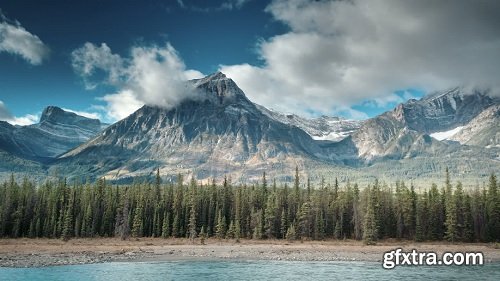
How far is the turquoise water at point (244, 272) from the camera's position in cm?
6242

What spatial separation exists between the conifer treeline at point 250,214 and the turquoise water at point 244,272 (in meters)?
45.1

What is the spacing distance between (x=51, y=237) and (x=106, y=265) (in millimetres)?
59204

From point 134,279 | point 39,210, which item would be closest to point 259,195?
point 39,210

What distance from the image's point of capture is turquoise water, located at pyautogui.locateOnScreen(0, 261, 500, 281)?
205ft

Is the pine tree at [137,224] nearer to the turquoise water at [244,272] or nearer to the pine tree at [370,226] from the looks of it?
the turquoise water at [244,272]

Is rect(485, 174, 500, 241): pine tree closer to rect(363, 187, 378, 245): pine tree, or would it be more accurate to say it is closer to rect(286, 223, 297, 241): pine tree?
rect(363, 187, 378, 245): pine tree

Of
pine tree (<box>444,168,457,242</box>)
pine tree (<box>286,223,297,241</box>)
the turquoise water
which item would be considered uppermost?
pine tree (<box>444,168,457,242</box>)

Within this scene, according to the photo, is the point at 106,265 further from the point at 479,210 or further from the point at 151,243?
the point at 479,210

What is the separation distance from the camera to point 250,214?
457 feet

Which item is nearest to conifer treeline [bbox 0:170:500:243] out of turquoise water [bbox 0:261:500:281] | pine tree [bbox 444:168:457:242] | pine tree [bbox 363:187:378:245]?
pine tree [bbox 444:168:457:242]

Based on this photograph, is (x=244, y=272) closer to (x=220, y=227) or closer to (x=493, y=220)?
(x=220, y=227)

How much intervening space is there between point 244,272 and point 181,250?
37219mm

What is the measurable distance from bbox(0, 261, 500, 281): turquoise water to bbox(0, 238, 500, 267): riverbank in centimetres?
841

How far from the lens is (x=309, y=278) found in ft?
202
